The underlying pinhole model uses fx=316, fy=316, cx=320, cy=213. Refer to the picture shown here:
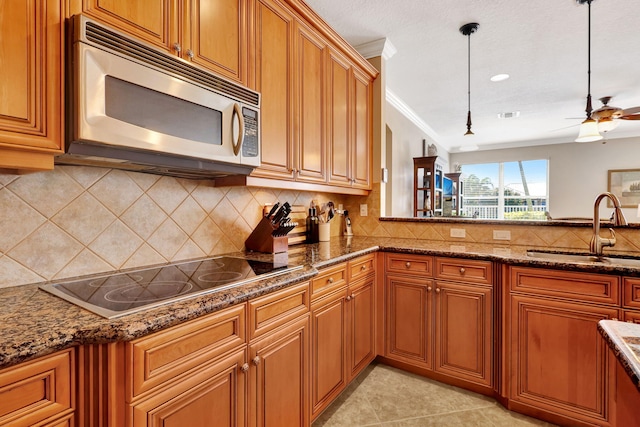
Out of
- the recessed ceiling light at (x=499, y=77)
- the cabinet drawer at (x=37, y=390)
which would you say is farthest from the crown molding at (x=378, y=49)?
the cabinet drawer at (x=37, y=390)

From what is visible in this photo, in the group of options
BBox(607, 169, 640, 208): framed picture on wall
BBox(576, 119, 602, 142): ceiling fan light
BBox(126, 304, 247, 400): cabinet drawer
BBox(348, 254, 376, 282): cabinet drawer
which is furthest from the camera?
BBox(607, 169, 640, 208): framed picture on wall

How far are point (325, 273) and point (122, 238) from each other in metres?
1.01

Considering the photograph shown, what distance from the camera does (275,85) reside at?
186 cm

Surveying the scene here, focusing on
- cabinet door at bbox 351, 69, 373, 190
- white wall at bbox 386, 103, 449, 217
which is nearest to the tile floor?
cabinet door at bbox 351, 69, 373, 190

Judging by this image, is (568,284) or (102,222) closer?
(102,222)

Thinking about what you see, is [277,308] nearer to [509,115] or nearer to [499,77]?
[499,77]

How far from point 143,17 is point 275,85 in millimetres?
773

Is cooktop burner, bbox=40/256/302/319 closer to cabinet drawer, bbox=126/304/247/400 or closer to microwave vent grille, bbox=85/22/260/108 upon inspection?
cabinet drawer, bbox=126/304/247/400

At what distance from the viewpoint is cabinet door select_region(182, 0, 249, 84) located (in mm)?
1382

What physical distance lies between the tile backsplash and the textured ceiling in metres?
1.75

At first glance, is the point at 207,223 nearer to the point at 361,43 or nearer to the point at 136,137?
the point at 136,137

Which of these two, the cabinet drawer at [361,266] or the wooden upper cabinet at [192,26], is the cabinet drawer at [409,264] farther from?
the wooden upper cabinet at [192,26]

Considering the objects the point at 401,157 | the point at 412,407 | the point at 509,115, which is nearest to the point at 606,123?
the point at 509,115

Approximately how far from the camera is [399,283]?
2.28 metres
